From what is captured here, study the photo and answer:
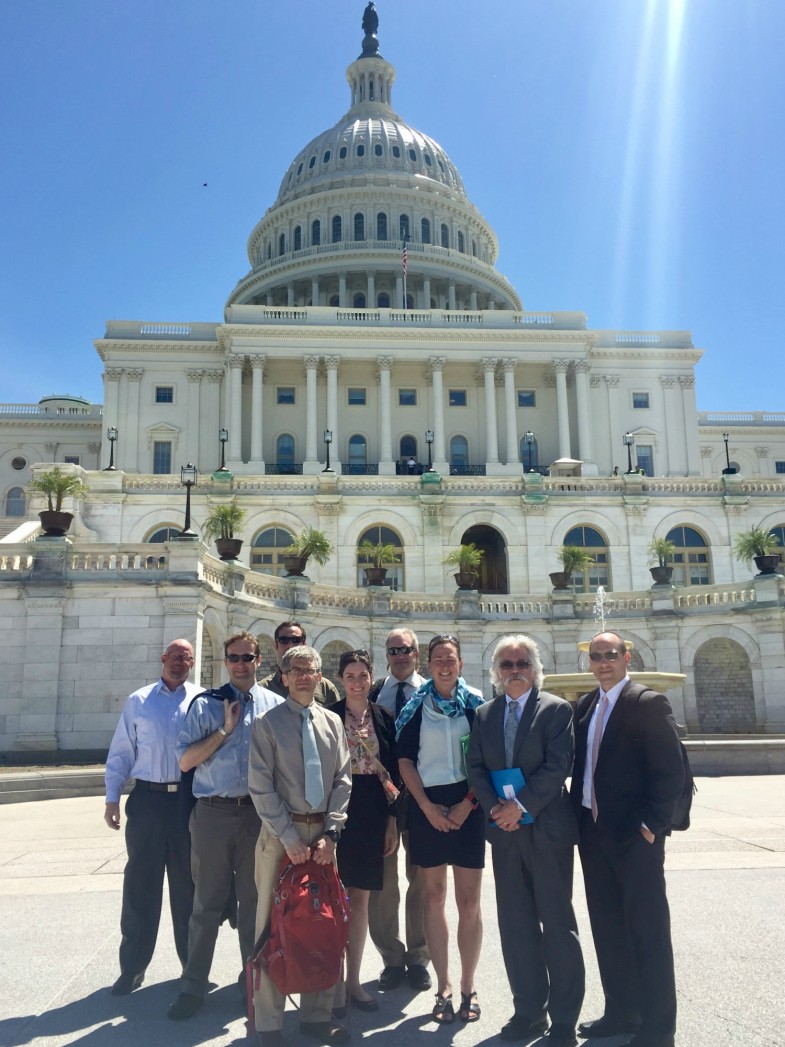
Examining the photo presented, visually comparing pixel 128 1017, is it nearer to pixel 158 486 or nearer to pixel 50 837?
pixel 50 837

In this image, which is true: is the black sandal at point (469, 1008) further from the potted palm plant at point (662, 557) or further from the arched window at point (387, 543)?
the arched window at point (387, 543)

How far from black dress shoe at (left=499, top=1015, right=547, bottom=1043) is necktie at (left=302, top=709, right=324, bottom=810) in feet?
6.69

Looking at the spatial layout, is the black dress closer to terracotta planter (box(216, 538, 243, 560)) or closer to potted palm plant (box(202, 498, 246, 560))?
potted palm plant (box(202, 498, 246, 560))

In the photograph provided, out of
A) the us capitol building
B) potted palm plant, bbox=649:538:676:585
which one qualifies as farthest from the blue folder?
potted palm plant, bbox=649:538:676:585

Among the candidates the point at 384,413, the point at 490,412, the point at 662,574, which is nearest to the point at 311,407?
the point at 384,413

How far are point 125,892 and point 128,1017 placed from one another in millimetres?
1189

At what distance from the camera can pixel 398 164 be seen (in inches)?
4321

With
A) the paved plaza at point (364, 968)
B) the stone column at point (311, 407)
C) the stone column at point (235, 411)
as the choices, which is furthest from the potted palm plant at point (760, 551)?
the stone column at point (235, 411)

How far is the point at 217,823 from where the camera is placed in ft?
25.2

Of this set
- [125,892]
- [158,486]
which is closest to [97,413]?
[158,486]

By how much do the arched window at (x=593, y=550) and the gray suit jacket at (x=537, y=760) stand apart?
4145 centimetres

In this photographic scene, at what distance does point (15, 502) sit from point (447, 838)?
290 feet

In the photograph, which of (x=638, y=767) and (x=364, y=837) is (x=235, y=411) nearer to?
(x=364, y=837)

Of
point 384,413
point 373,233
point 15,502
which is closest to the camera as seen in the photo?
point 384,413
